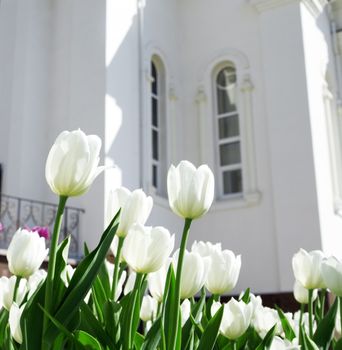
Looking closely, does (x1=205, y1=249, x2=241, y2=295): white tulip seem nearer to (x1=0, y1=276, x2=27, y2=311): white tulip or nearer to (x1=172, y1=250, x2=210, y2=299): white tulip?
(x1=172, y1=250, x2=210, y2=299): white tulip

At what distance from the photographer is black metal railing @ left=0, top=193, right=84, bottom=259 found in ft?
26.9

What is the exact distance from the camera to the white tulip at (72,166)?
1126 mm

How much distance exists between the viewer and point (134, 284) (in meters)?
1.30

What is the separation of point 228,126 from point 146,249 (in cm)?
968

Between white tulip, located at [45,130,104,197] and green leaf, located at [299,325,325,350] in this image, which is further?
green leaf, located at [299,325,325,350]

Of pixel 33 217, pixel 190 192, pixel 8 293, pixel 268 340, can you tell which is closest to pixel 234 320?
pixel 268 340

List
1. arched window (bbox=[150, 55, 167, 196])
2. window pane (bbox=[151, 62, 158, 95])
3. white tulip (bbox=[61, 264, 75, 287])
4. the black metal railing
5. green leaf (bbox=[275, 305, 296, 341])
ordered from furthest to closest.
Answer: window pane (bbox=[151, 62, 158, 95]) < arched window (bbox=[150, 55, 167, 196]) < the black metal railing < green leaf (bbox=[275, 305, 296, 341]) < white tulip (bbox=[61, 264, 75, 287])

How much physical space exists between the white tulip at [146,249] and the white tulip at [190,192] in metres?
0.07

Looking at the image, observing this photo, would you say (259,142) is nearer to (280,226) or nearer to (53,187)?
(280,226)

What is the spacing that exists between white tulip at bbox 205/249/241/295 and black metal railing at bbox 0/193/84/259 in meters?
6.89

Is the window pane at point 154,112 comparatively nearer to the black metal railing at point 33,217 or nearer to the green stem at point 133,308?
the black metal railing at point 33,217

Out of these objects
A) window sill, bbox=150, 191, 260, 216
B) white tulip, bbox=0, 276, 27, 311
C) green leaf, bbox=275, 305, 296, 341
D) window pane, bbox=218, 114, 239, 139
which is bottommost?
green leaf, bbox=275, 305, 296, 341

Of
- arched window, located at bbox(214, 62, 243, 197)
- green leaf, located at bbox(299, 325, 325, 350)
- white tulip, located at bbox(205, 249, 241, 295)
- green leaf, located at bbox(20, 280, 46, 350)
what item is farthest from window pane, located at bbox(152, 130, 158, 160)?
green leaf, located at bbox(20, 280, 46, 350)

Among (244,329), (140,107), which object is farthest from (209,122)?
(244,329)
